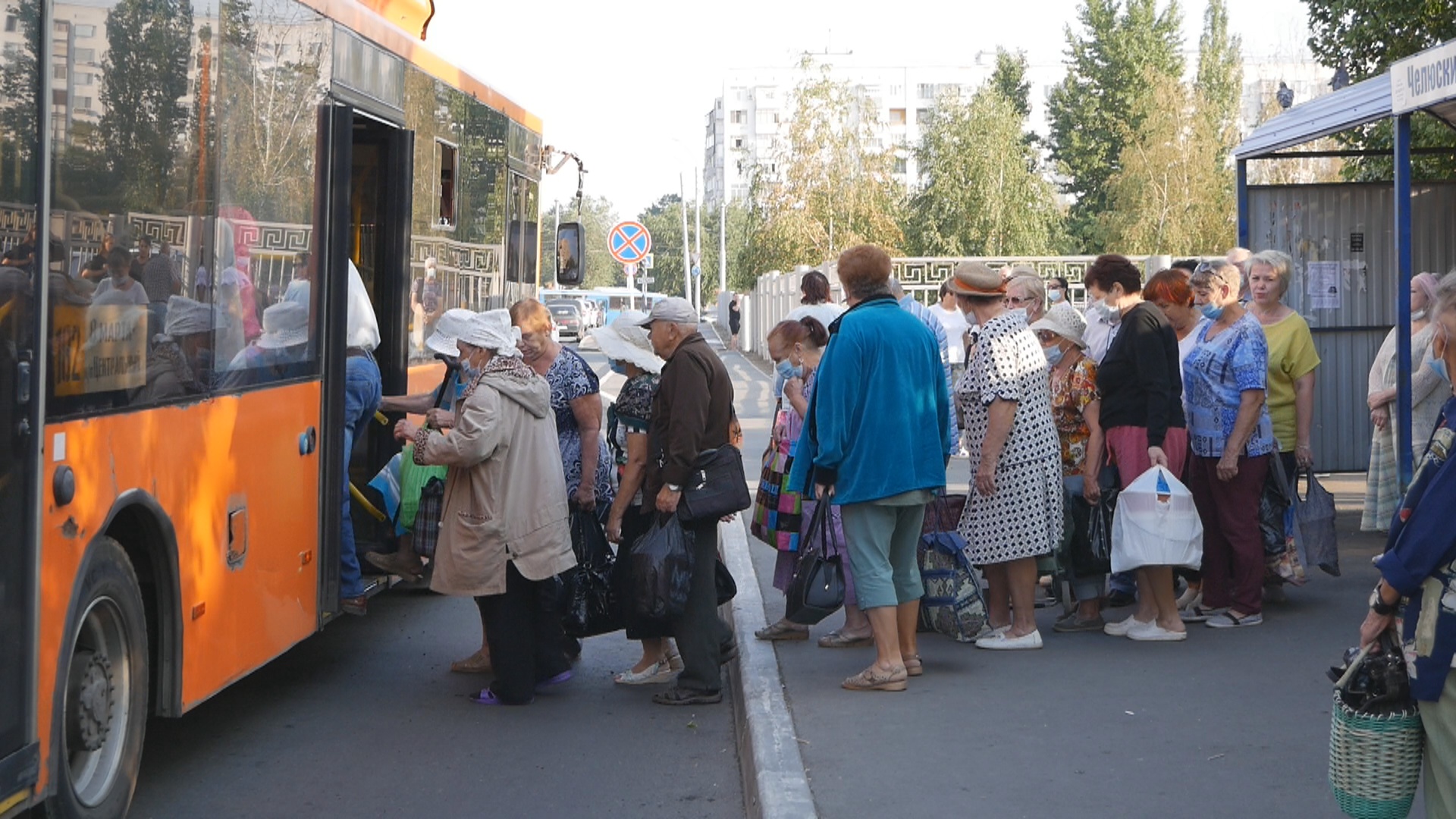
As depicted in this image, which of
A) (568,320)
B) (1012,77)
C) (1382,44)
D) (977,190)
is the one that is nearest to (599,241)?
(1012,77)

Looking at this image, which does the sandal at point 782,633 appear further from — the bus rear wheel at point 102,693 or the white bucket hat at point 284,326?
the bus rear wheel at point 102,693

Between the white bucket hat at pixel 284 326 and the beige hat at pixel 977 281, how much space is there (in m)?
2.83

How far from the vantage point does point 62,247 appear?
4.57m

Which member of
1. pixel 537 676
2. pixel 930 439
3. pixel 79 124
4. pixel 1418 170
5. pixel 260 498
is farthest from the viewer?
pixel 1418 170

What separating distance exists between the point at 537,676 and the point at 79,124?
11.7ft

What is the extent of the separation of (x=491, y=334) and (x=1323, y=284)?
7.62 meters

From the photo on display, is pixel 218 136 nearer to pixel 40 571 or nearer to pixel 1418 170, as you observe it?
pixel 40 571

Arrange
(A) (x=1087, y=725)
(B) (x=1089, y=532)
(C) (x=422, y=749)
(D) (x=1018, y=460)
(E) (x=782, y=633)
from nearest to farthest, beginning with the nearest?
(A) (x=1087, y=725) < (C) (x=422, y=749) < (D) (x=1018, y=460) < (B) (x=1089, y=532) < (E) (x=782, y=633)

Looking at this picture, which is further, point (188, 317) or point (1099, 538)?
point (1099, 538)

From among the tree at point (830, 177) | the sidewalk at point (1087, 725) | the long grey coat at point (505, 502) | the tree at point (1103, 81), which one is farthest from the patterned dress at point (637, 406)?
the tree at point (1103, 81)

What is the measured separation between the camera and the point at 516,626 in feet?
23.2

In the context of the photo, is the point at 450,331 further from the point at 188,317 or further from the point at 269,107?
the point at 188,317

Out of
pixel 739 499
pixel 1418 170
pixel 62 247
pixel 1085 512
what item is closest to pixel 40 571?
pixel 62 247

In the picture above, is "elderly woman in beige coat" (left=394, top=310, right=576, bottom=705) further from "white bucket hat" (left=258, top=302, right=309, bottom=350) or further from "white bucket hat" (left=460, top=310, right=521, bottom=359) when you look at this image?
"white bucket hat" (left=258, top=302, right=309, bottom=350)
